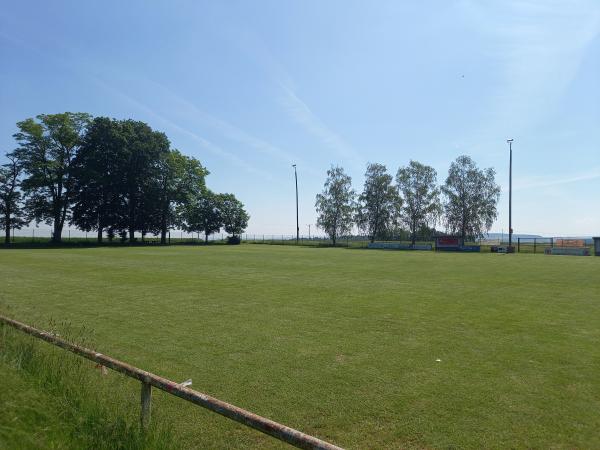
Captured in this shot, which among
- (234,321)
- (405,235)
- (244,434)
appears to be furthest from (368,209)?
(244,434)

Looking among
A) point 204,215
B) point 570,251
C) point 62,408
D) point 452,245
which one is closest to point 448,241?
point 452,245

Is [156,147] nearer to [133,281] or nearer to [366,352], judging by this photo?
[133,281]

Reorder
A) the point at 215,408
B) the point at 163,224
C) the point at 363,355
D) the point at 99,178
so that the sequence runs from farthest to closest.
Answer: the point at 163,224, the point at 99,178, the point at 363,355, the point at 215,408

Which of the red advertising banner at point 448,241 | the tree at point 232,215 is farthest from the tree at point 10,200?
the red advertising banner at point 448,241

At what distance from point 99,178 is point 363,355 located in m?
52.3

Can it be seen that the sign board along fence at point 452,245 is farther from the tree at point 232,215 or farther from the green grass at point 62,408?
the green grass at point 62,408

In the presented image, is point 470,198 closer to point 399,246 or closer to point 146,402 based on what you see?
point 399,246

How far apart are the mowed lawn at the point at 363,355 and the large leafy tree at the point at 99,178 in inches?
1704

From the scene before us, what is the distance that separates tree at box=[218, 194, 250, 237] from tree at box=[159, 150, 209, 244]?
183 inches

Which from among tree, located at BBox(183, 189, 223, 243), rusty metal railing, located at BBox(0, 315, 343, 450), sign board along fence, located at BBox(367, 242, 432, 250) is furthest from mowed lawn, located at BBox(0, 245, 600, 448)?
tree, located at BBox(183, 189, 223, 243)

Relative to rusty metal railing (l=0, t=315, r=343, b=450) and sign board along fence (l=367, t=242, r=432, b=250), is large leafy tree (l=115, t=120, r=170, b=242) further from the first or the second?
rusty metal railing (l=0, t=315, r=343, b=450)

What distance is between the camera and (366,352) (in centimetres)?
589

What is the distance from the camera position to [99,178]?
162ft

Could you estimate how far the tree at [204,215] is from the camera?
62.6m
